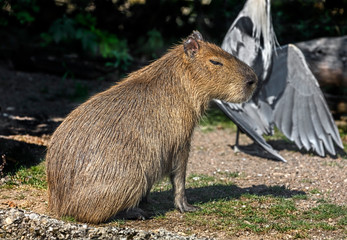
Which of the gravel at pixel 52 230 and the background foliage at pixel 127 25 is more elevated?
the background foliage at pixel 127 25

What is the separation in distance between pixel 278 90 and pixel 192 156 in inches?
69.5

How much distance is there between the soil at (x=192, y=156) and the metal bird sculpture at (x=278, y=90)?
349 millimetres

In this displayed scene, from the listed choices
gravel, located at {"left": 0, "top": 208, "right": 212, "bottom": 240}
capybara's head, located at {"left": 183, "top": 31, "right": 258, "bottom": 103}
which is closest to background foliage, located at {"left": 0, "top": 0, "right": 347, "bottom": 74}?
capybara's head, located at {"left": 183, "top": 31, "right": 258, "bottom": 103}

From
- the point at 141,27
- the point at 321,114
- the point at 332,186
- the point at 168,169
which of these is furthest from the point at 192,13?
the point at 168,169

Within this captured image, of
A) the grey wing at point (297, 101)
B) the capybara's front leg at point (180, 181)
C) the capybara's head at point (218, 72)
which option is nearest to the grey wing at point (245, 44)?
the grey wing at point (297, 101)

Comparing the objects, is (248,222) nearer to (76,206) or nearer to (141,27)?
(76,206)

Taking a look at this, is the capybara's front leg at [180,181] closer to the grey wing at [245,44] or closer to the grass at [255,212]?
the grass at [255,212]

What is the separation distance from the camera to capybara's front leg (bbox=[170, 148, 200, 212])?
518 cm

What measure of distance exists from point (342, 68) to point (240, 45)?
88.6 inches

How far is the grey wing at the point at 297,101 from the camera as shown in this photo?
8.08 meters

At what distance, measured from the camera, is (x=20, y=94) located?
10016 millimetres

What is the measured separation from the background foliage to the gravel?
6.13 meters

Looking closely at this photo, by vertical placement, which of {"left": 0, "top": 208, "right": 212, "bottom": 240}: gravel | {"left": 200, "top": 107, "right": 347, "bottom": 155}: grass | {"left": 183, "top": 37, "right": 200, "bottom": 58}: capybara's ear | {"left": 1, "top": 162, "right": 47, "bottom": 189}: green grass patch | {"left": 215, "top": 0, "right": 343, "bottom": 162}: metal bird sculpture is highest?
{"left": 183, "top": 37, "right": 200, "bottom": 58}: capybara's ear

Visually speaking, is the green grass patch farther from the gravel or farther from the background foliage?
the background foliage
